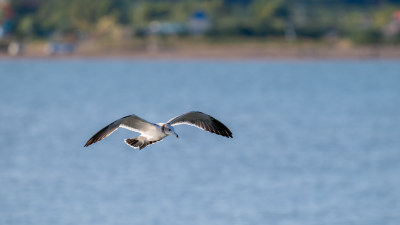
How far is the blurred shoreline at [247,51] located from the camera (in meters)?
86.0

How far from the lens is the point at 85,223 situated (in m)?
22.4

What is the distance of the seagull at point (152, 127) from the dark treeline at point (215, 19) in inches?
2859

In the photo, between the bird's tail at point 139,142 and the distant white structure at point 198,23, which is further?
the distant white structure at point 198,23

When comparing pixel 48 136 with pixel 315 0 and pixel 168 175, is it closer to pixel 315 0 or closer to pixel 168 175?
pixel 168 175

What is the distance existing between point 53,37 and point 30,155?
6399cm

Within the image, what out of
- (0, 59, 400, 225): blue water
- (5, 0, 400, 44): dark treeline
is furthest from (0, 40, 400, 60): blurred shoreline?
(0, 59, 400, 225): blue water

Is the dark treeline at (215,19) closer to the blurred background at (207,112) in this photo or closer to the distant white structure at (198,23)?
the blurred background at (207,112)

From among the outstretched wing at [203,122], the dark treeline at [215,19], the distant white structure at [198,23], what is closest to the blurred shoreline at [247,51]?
the dark treeline at [215,19]

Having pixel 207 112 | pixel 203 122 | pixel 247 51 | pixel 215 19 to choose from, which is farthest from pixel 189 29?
pixel 203 122

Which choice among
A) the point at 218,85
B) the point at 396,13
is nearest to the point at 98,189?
the point at 218,85

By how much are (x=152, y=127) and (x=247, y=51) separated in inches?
2992

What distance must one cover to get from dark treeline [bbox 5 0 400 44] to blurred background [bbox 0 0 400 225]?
232 millimetres

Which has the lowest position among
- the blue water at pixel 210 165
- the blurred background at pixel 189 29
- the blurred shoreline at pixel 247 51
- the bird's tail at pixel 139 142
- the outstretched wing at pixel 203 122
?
the bird's tail at pixel 139 142

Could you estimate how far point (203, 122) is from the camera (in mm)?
14094
